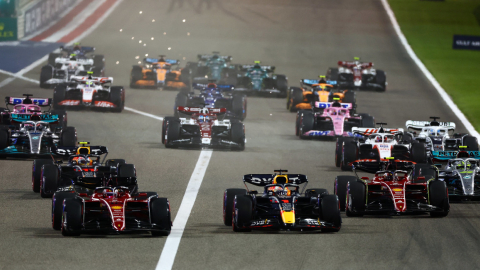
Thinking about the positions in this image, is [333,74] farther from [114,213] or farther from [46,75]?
[114,213]

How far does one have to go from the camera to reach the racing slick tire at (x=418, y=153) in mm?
25156

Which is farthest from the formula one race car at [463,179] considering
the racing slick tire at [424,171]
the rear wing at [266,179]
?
the rear wing at [266,179]

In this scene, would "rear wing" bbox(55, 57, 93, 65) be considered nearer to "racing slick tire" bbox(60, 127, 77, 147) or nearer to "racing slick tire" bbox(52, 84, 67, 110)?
"racing slick tire" bbox(52, 84, 67, 110)

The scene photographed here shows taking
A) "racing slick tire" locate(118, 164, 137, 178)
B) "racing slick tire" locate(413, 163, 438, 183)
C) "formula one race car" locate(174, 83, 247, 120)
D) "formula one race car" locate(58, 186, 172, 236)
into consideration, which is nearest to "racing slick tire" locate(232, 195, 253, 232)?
"formula one race car" locate(58, 186, 172, 236)

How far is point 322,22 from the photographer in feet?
221

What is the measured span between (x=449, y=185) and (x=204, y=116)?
9.81m

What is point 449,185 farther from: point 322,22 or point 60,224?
point 322,22

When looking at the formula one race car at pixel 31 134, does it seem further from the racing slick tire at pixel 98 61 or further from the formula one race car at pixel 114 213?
the racing slick tire at pixel 98 61

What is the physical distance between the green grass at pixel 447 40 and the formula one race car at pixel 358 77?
3.50 metres

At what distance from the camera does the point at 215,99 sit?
34438 mm

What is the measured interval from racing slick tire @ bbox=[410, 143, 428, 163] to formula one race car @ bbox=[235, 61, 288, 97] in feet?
54.5

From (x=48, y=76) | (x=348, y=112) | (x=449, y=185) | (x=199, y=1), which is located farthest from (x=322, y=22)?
Result: (x=449, y=185)

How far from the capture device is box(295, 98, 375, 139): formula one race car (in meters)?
30.5

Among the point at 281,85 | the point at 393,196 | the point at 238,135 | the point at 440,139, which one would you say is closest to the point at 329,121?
the point at 238,135
